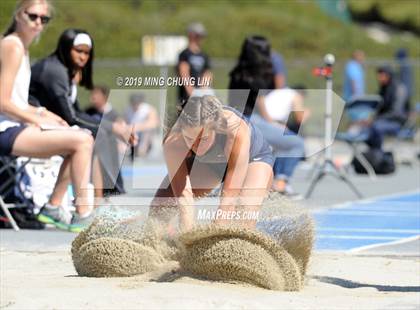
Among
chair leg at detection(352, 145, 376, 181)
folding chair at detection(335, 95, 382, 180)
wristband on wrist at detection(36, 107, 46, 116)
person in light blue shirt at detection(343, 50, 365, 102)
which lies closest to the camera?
wristband on wrist at detection(36, 107, 46, 116)

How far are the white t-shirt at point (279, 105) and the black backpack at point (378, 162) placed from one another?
2.86 meters

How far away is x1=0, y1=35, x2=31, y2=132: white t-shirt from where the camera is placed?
9.48 m

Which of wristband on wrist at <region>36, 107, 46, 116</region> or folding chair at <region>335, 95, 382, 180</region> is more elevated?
wristband on wrist at <region>36, 107, 46, 116</region>

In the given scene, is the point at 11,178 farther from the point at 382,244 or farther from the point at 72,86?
the point at 382,244

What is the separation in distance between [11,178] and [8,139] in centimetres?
92

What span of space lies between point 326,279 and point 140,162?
1056cm

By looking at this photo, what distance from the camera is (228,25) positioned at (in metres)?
31.6

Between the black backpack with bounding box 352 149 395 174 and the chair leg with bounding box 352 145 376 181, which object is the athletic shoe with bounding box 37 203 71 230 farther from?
the black backpack with bounding box 352 149 395 174

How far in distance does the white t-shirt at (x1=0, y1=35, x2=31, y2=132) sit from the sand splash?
2487 mm

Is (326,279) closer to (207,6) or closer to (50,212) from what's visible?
(50,212)

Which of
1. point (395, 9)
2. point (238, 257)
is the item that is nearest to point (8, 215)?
point (238, 257)

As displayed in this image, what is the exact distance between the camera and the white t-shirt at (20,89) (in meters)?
9.48

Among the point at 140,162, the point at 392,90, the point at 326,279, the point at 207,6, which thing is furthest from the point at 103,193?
the point at 207,6

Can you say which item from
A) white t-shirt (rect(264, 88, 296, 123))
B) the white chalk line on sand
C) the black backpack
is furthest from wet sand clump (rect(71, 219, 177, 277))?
the black backpack
